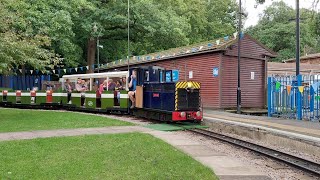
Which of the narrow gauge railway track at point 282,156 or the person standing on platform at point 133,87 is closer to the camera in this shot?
the narrow gauge railway track at point 282,156

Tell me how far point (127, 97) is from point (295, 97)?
8.27m

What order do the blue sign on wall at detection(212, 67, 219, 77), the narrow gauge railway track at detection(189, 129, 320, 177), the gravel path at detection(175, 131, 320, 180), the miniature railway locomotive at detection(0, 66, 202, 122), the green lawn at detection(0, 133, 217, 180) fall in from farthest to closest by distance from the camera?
the blue sign on wall at detection(212, 67, 219, 77) → the miniature railway locomotive at detection(0, 66, 202, 122) → the narrow gauge railway track at detection(189, 129, 320, 177) → the gravel path at detection(175, 131, 320, 180) → the green lawn at detection(0, 133, 217, 180)

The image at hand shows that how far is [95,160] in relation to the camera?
7969mm

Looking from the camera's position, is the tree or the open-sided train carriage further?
the open-sided train carriage

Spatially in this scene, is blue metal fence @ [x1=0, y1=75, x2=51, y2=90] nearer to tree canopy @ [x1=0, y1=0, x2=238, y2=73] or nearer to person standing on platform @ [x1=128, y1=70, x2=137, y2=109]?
tree canopy @ [x1=0, y1=0, x2=238, y2=73]

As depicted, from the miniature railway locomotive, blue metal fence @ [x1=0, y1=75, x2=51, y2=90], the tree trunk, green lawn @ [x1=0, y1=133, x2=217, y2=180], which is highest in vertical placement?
the tree trunk

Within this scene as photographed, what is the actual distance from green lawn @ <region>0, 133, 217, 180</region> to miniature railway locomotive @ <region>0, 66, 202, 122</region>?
185 inches

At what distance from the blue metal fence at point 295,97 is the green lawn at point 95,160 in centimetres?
827

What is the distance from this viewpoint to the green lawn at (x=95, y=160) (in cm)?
680

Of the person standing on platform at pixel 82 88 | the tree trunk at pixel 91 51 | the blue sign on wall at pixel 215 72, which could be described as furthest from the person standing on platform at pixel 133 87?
the tree trunk at pixel 91 51

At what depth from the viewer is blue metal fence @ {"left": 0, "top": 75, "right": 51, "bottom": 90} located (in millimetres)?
35188

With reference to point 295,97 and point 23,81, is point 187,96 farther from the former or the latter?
point 23,81

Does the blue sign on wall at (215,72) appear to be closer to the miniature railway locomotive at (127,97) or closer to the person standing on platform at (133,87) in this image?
the miniature railway locomotive at (127,97)

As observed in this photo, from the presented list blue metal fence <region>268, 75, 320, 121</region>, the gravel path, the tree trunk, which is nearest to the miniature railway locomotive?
the gravel path
